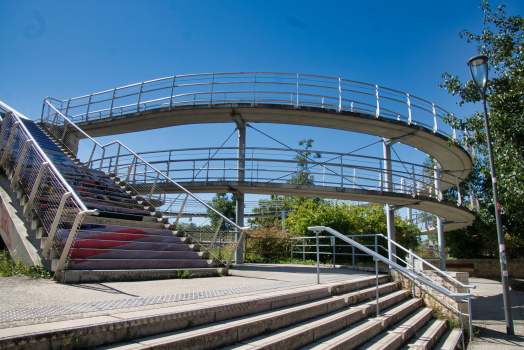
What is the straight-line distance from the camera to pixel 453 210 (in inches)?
589

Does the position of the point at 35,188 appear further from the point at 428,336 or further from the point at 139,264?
the point at 428,336

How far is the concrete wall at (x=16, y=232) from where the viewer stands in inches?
240

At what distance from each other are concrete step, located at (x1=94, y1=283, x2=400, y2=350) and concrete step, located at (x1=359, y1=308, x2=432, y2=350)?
45 centimetres

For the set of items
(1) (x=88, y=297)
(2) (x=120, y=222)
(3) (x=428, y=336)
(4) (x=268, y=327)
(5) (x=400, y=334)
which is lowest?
(3) (x=428, y=336)

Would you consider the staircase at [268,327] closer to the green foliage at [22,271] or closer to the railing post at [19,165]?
the green foliage at [22,271]

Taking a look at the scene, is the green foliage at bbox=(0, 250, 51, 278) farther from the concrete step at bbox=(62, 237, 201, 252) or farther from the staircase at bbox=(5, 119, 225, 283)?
the concrete step at bbox=(62, 237, 201, 252)

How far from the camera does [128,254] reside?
6629 millimetres

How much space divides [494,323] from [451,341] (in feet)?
11.0

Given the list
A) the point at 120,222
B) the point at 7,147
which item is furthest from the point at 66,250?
the point at 7,147

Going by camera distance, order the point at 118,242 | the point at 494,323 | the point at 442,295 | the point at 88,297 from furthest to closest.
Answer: the point at 494,323, the point at 442,295, the point at 118,242, the point at 88,297

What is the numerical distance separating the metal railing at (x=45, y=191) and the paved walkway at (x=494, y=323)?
7.82 m

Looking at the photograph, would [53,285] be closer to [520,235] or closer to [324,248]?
[324,248]

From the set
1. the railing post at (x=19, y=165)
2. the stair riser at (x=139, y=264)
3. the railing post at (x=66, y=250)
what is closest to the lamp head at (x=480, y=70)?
the stair riser at (x=139, y=264)

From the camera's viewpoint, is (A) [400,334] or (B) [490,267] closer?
(A) [400,334]
